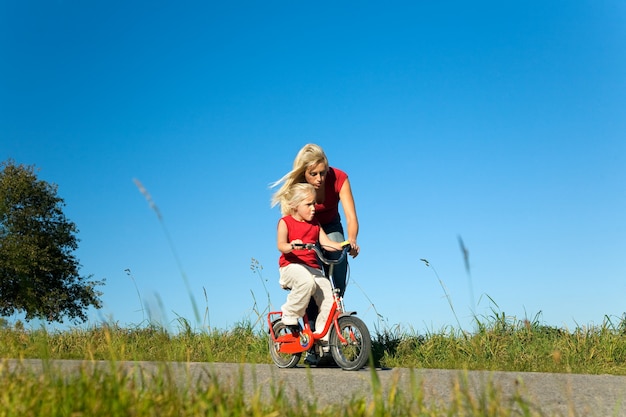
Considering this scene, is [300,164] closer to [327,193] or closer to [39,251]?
[327,193]

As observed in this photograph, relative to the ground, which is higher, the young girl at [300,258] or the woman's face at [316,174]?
the woman's face at [316,174]

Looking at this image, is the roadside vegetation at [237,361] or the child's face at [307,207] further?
Answer: the child's face at [307,207]

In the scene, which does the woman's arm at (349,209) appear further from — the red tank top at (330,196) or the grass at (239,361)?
the grass at (239,361)

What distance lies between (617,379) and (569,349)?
1735mm

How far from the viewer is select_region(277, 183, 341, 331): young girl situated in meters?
7.05

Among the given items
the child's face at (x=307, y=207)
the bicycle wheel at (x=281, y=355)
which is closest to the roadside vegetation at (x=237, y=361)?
the bicycle wheel at (x=281, y=355)

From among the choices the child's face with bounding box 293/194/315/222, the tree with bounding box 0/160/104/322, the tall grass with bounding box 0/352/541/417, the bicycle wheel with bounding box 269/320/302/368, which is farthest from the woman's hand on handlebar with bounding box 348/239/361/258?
the tree with bounding box 0/160/104/322

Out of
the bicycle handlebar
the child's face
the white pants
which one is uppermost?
the child's face

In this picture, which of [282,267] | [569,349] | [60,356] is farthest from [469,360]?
[60,356]

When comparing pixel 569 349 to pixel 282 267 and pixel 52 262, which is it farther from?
pixel 52 262

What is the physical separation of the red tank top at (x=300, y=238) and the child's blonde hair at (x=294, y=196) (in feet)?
0.37

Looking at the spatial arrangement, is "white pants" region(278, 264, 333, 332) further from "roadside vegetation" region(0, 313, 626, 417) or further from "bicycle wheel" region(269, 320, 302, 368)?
"roadside vegetation" region(0, 313, 626, 417)

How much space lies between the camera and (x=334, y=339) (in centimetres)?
684

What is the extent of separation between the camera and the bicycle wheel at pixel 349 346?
21.8 ft
